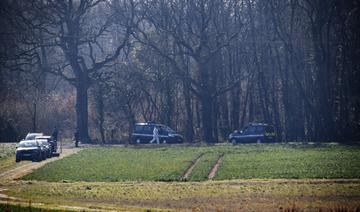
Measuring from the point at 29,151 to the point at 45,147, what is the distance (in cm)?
278

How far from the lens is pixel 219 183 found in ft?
101

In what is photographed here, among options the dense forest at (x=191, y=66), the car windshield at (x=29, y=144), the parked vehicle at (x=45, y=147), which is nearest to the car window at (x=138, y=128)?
the dense forest at (x=191, y=66)

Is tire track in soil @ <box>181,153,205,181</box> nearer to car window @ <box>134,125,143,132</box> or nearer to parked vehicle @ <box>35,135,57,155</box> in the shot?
parked vehicle @ <box>35,135,57,155</box>

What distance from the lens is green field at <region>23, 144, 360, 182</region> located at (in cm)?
3273

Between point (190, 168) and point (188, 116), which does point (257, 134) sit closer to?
point (188, 116)

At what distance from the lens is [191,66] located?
252 ft

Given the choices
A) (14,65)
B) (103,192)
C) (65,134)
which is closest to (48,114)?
(65,134)

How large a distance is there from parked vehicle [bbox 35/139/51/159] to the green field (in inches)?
102

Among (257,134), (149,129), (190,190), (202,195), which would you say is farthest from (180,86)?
(202,195)

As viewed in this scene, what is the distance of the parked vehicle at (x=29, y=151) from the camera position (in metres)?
46.5

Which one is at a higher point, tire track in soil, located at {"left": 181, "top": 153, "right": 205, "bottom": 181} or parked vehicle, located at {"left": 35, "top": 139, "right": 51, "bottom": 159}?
parked vehicle, located at {"left": 35, "top": 139, "right": 51, "bottom": 159}

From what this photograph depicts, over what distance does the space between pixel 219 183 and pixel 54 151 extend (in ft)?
84.4

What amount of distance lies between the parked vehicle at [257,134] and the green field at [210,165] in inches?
381

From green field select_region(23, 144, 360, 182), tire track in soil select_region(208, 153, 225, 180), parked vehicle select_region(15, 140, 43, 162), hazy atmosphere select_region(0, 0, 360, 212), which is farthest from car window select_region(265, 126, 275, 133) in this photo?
parked vehicle select_region(15, 140, 43, 162)
